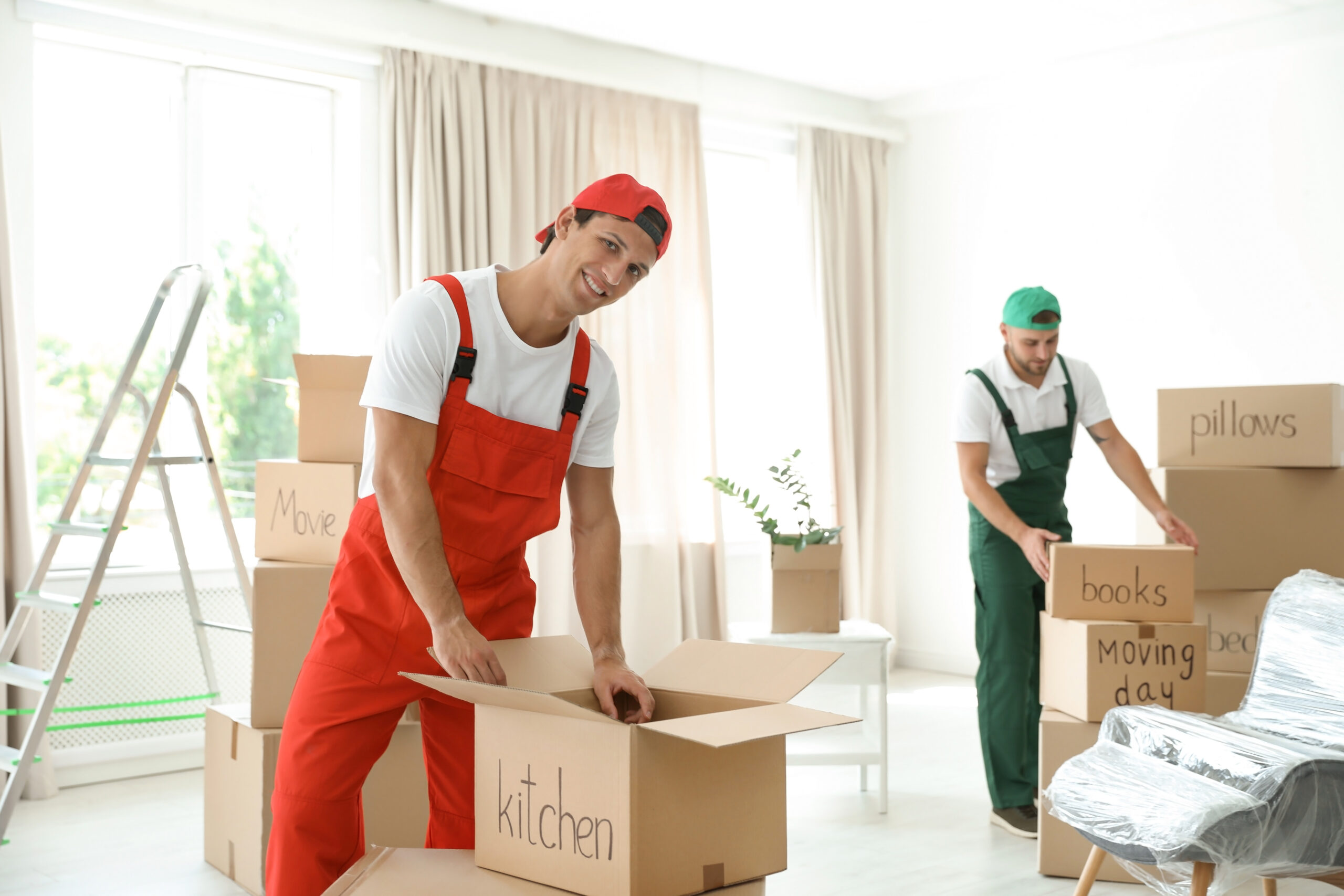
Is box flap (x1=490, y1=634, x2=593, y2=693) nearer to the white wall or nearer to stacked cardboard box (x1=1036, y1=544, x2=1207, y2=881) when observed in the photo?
stacked cardboard box (x1=1036, y1=544, x2=1207, y2=881)

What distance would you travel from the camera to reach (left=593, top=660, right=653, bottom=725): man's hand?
150cm

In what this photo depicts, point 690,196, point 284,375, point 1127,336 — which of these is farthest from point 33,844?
point 1127,336

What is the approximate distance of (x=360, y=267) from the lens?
13.5 feet

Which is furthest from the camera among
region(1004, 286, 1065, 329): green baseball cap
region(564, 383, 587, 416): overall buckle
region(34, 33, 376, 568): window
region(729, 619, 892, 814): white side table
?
region(34, 33, 376, 568): window

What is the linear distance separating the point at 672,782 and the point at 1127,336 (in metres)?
4.03

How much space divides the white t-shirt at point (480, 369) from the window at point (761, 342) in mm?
3422

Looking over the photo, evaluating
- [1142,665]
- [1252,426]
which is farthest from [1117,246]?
[1142,665]

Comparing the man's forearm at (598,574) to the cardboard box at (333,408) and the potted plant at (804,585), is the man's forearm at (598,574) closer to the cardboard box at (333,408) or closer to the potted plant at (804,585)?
the cardboard box at (333,408)

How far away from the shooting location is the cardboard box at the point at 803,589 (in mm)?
3334

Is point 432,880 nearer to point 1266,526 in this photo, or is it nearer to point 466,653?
point 466,653

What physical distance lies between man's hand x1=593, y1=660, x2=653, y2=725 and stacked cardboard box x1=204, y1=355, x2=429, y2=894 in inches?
49.5

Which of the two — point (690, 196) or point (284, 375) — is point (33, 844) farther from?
point (690, 196)

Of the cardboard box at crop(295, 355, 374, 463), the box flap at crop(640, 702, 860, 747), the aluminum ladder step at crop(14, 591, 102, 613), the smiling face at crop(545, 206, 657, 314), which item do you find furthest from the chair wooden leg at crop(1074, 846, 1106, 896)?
the aluminum ladder step at crop(14, 591, 102, 613)

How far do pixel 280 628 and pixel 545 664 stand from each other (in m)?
1.34
